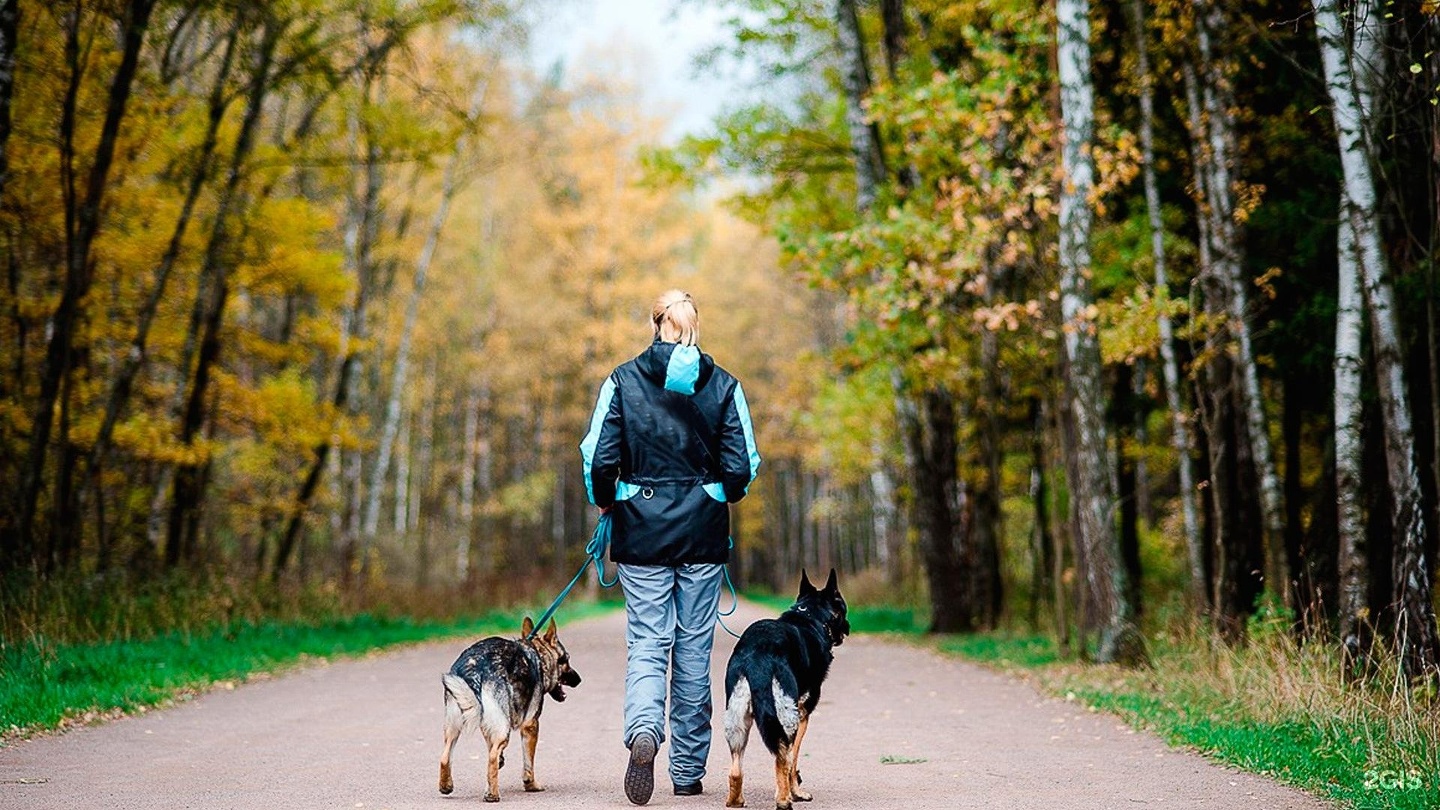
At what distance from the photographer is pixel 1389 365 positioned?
25.3 ft

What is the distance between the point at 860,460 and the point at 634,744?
20294mm

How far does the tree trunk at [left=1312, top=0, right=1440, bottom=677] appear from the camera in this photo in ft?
24.2

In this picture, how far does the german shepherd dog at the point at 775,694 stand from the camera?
199 inches

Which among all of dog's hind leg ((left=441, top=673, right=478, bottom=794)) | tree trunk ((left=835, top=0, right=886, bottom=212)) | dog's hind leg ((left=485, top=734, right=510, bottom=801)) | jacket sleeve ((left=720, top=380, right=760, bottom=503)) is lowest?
dog's hind leg ((left=485, top=734, right=510, bottom=801))

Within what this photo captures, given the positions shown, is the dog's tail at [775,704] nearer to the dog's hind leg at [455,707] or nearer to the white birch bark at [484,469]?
the dog's hind leg at [455,707]

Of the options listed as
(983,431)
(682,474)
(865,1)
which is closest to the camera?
(682,474)

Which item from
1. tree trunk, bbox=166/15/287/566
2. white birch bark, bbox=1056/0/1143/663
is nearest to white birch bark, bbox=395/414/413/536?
tree trunk, bbox=166/15/287/566

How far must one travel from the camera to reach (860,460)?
25406mm

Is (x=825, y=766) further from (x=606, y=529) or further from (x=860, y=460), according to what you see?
(x=860, y=460)

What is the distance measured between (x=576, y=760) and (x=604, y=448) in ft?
7.40

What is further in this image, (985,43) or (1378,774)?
(985,43)

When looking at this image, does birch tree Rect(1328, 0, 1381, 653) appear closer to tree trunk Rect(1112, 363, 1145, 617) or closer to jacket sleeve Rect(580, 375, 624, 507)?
jacket sleeve Rect(580, 375, 624, 507)

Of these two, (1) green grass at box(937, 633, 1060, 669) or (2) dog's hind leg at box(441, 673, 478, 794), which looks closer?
(2) dog's hind leg at box(441, 673, 478, 794)

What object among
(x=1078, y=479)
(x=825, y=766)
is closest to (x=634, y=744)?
(x=825, y=766)
